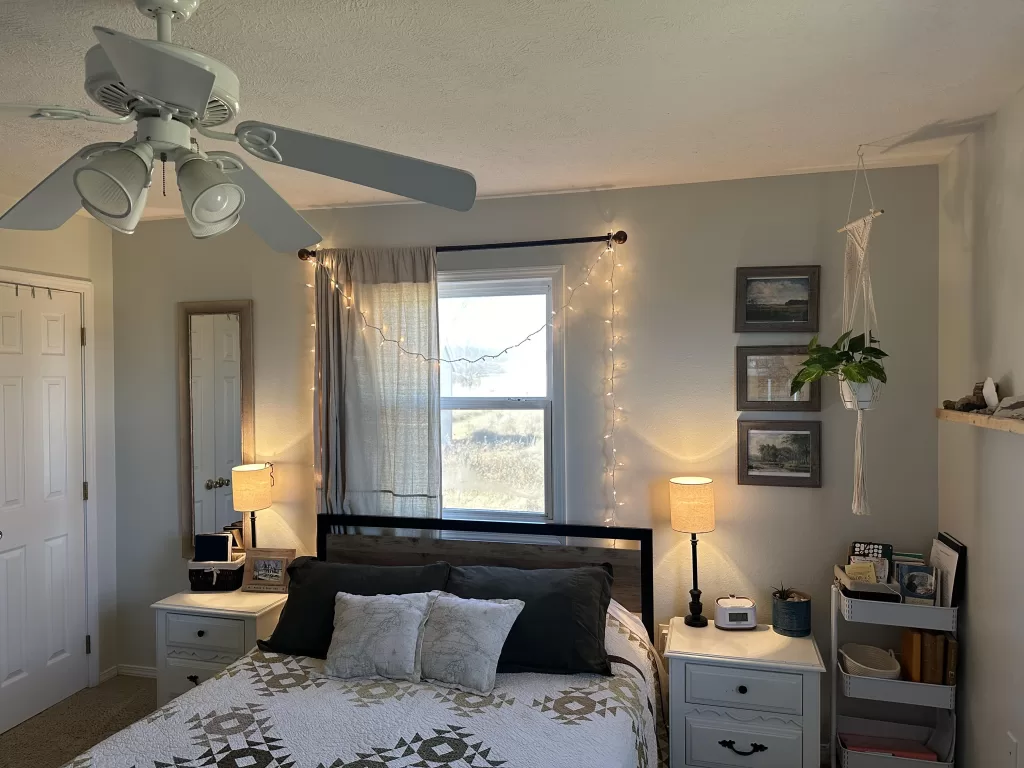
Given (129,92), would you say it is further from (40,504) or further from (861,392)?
(40,504)

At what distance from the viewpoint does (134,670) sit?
3938mm

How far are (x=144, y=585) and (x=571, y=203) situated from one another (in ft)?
10.1

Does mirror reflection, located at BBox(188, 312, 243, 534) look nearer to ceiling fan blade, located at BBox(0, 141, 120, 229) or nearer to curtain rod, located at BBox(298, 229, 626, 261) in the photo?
curtain rod, located at BBox(298, 229, 626, 261)

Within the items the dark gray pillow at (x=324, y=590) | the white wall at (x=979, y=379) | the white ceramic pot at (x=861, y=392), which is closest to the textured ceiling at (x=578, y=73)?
the white wall at (x=979, y=379)

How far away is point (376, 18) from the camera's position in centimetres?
170

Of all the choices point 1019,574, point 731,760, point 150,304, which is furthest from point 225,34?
point 731,760

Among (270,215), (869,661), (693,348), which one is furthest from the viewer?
(693,348)

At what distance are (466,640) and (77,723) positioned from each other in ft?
7.27

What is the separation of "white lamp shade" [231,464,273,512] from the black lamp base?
208 centimetres

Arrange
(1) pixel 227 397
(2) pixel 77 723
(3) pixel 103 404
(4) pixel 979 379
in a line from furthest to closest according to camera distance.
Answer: (3) pixel 103 404 < (1) pixel 227 397 < (2) pixel 77 723 < (4) pixel 979 379

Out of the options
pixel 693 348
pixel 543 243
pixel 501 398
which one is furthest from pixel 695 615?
pixel 543 243

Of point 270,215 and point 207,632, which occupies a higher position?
point 270,215

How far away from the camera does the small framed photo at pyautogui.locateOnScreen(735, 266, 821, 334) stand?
9.93 feet

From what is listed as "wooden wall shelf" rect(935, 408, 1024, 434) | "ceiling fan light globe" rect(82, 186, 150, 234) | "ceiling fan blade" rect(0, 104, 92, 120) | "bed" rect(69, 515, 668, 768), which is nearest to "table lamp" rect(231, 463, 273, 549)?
"bed" rect(69, 515, 668, 768)
